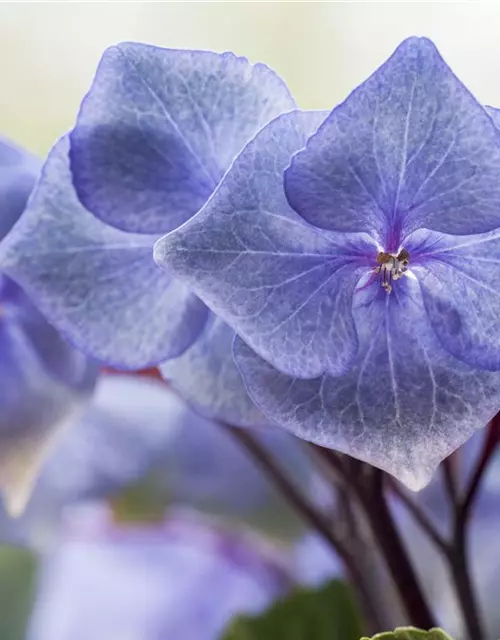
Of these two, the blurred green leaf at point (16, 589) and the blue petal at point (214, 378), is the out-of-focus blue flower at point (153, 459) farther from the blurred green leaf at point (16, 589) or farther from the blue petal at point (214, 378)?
the blue petal at point (214, 378)

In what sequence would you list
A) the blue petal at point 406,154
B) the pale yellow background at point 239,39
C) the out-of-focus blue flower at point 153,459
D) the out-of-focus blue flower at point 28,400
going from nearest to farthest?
1. the blue petal at point 406,154
2. the out-of-focus blue flower at point 28,400
3. the out-of-focus blue flower at point 153,459
4. the pale yellow background at point 239,39

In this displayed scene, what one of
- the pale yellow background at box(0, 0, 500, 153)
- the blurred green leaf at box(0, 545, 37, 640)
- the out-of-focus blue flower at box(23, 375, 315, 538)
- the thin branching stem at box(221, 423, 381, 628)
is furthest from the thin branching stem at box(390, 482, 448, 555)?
the pale yellow background at box(0, 0, 500, 153)

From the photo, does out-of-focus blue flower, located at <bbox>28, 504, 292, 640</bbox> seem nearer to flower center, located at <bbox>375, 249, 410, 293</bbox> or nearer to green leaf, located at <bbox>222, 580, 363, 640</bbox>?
green leaf, located at <bbox>222, 580, 363, 640</bbox>

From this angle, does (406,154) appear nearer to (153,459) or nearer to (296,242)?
(296,242)

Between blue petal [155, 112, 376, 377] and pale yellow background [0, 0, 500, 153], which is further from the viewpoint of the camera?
pale yellow background [0, 0, 500, 153]

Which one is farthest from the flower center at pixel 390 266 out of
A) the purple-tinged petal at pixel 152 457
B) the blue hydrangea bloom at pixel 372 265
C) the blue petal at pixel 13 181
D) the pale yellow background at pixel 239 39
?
the pale yellow background at pixel 239 39
